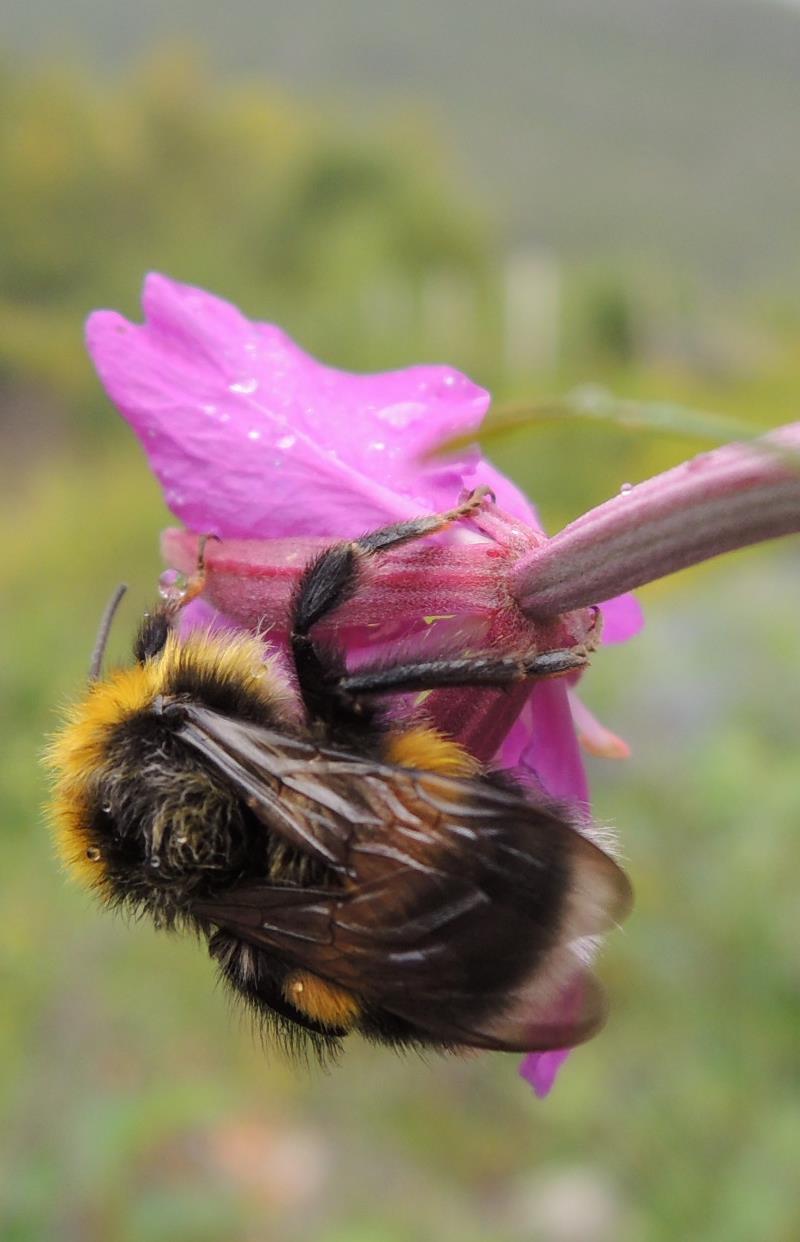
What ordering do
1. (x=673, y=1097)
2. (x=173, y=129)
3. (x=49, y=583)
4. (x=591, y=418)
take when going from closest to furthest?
(x=591, y=418) < (x=673, y=1097) < (x=49, y=583) < (x=173, y=129)

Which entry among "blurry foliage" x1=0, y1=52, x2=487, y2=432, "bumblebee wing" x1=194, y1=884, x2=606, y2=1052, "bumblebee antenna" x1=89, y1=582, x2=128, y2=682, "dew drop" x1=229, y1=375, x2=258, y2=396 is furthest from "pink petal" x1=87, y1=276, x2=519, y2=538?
"blurry foliage" x1=0, y1=52, x2=487, y2=432

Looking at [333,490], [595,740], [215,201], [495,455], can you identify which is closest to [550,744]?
[595,740]

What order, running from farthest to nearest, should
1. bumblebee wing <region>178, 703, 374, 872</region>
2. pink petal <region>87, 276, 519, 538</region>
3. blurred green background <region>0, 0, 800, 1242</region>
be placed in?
blurred green background <region>0, 0, 800, 1242</region>, pink petal <region>87, 276, 519, 538</region>, bumblebee wing <region>178, 703, 374, 872</region>

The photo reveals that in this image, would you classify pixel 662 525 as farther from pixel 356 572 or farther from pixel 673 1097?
pixel 673 1097

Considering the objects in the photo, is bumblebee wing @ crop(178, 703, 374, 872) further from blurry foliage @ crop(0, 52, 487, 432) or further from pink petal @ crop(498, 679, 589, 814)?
blurry foliage @ crop(0, 52, 487, 432)

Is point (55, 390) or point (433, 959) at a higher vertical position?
point (433, 959)

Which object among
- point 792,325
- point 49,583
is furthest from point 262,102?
point 792,325
